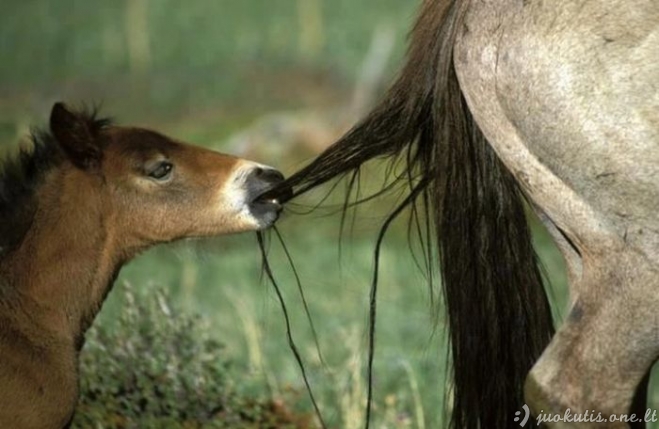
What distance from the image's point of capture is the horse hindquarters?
173 inches

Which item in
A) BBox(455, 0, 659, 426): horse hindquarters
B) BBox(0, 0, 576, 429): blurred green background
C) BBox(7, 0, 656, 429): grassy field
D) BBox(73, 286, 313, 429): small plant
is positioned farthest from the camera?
BBox(0, 0, 576, 429): blurred green background

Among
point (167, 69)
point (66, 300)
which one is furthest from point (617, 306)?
point (167, 69)

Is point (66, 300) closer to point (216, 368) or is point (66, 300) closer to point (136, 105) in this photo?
point (216, 368)

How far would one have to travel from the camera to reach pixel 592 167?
4.46 meters

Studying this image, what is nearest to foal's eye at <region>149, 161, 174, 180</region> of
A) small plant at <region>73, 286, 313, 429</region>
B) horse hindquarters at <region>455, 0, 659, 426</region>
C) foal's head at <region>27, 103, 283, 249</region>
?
foal's head at <region>27, 103, 283, 249</region>

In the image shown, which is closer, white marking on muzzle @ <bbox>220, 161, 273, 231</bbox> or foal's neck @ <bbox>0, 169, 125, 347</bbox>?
foal's neck @ <bbox>0, 169, 125, 347</bbox>

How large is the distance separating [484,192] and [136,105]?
48.6 ft

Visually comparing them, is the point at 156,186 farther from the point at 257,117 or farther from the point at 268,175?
the point at 257,117

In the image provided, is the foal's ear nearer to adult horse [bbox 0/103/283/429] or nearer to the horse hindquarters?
adult horse [bbox 0/103/283/429]

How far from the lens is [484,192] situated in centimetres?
504

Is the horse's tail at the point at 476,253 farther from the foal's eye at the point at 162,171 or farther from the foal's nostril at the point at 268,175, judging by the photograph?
the foal's eye at the point at 162,171

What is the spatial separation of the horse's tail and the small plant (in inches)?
44.2

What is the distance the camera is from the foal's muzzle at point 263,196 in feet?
16.4

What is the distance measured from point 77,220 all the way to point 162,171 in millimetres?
326
